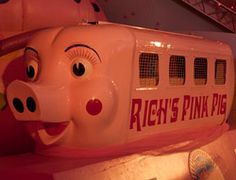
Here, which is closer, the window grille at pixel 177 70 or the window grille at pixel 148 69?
the window grille at pixel 148 69

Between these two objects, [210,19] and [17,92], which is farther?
[210,19]

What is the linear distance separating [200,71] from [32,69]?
832mm

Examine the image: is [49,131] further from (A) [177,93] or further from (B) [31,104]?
(A) [177,93]

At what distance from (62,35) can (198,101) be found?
2.59 ft

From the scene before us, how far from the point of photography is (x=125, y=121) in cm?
159

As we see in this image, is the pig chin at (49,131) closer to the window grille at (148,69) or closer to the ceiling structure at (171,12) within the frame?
the window grille at (148,69)

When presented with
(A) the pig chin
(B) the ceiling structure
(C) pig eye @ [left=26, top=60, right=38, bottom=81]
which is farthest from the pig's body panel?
(B) the ceiling structure

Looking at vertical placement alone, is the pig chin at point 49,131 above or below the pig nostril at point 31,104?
below

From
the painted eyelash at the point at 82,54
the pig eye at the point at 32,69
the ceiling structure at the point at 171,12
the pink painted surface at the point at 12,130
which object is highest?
the ceiling structure at the point at 171,12

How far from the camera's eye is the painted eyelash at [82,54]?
4.87 ft

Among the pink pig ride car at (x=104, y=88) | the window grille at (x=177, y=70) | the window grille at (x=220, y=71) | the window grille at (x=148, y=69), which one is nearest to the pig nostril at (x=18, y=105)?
the pink pig ride car at (x=104, y=88)

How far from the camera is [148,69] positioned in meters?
1.69

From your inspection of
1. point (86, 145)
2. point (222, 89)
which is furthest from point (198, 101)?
point (86, 145)

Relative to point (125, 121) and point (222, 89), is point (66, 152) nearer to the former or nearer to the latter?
point (125, 121)
